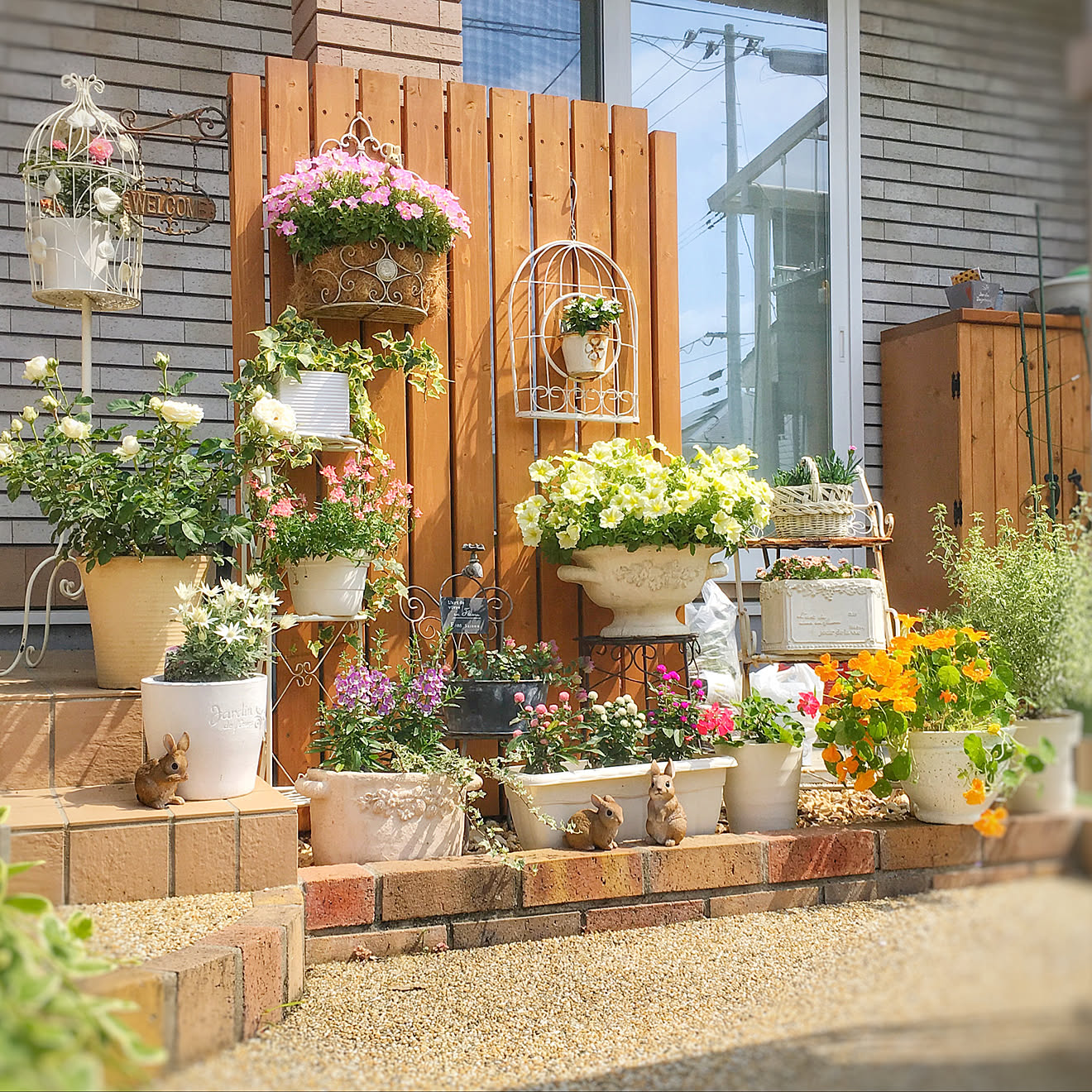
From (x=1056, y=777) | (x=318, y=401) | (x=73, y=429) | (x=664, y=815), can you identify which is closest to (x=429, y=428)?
(x=318, y=401)

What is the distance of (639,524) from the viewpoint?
302 centimetres

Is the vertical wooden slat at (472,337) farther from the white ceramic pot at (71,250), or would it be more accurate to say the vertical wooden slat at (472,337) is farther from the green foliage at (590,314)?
the white ceramic pot at (71,250)

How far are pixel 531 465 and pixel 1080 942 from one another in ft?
9.10

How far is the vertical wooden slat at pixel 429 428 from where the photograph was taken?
3.31 metres

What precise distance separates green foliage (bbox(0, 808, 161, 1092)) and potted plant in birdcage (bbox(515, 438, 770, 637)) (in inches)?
90.1

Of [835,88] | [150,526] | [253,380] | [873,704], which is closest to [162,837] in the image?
[150,526]

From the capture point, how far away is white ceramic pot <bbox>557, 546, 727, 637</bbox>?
122 inches

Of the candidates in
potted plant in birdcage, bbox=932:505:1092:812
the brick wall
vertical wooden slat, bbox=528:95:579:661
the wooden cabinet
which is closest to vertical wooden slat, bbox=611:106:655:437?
vertical wooden slat, bbox=528:95:579:661

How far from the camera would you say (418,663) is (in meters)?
2.98

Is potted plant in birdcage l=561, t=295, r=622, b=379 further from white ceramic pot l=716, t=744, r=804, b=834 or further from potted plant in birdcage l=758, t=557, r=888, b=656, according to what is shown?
white ceramic pot l=716, t=744, r=804, b=834

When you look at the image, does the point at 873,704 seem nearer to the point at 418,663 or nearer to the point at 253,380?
the point at 418,663

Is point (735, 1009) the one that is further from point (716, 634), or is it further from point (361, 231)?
point (716, 634)

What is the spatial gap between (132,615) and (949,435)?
3750 mm

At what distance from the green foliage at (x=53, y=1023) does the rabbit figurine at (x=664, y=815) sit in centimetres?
198
